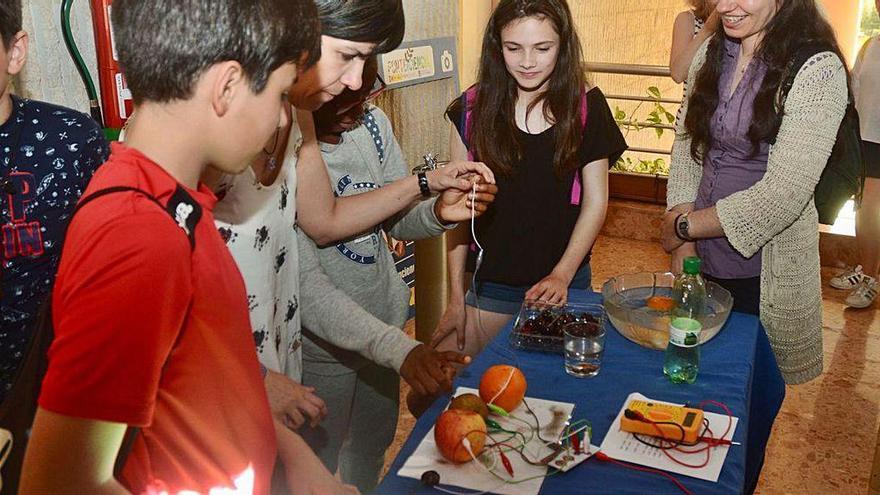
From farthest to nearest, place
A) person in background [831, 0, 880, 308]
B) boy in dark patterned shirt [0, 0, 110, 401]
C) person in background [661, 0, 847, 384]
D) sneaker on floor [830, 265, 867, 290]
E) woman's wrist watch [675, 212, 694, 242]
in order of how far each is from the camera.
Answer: sneaker on floor [830, 265, 867, 290]
person in background [831, 0, 880, 308]
woman's wrist watch [675, 212, 694, 242]
person in background [661, 0, 847, 384]
boy in dark patterned shirt [0, 0, 110, 401]

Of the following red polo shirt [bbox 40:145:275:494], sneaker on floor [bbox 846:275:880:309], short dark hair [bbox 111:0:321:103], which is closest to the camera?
red polo shirt [bbox 40:145:275:494]

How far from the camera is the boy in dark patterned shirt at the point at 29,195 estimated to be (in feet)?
5.31

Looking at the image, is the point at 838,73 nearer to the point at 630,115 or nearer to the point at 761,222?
the point at 761,222

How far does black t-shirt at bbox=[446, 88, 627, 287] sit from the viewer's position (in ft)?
7.52

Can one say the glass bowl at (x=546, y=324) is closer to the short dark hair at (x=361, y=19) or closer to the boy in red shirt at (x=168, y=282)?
the short dark hair at (x=361, y=19)

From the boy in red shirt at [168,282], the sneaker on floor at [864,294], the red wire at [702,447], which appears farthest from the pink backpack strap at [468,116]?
the sneaker on floor at [864,294]

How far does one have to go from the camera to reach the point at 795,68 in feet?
6.81

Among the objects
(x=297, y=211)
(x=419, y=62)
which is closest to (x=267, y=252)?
(x=297, y=211)

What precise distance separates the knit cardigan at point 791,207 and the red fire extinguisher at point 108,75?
1528 mm

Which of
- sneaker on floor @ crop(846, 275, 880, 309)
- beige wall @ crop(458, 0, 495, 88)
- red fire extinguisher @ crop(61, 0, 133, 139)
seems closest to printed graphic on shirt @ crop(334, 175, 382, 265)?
red fire extinguisher @ crop(61, 0, 133, 139)

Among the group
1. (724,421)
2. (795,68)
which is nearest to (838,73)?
(795,68)

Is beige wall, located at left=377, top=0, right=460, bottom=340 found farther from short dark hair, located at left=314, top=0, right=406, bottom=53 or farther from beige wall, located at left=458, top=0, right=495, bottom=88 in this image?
short dark hair, located at left=314, top=0, right=406, bottom=53

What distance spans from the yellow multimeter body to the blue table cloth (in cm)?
6

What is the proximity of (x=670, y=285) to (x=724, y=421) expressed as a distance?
0.60 m
